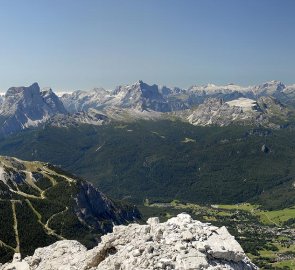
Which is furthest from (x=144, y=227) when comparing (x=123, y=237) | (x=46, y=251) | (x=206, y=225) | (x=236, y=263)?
(x=46, y=251)

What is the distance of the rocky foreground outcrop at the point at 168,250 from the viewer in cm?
5495

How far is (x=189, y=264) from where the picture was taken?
2105 inches

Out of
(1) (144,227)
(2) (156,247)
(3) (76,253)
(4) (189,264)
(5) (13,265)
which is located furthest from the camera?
(5) (13,265)

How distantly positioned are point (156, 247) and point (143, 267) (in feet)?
12.6

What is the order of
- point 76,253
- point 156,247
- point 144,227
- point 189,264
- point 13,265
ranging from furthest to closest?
point 13,265, point 76,253, point 144,227, point 156,247, point 189,264

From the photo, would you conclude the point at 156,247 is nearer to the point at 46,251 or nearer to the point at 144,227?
the point at 144,227

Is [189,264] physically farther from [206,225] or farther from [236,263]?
[206,225]

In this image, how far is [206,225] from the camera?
6844cm

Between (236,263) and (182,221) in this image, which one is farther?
(182,221)

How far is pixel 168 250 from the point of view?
57.2m

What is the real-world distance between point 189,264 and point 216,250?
592 centimetres

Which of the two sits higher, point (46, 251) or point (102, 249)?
point (102, 249)

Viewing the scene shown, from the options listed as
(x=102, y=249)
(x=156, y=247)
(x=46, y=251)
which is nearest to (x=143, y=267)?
(x=156, y=247)

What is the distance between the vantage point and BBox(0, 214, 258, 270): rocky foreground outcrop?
180ft
